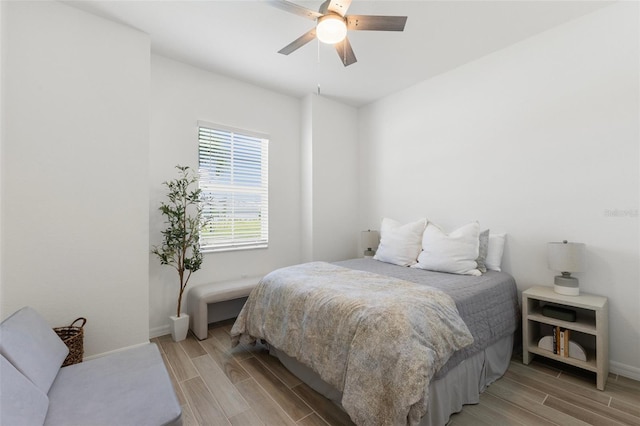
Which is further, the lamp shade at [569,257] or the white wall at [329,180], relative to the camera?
the white wall at [329,180]

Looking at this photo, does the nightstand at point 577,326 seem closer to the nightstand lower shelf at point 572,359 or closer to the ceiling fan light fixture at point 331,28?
the nightstand lower shelf at point 572,359

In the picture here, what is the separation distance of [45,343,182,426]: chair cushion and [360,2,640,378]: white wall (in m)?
3.01

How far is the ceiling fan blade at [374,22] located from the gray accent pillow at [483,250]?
2.02 meters

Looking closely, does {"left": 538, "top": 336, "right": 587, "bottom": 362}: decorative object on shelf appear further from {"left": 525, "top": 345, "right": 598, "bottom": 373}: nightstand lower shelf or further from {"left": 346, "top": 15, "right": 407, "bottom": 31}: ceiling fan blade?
{"left": 346, "top": 15, "right": 407, "bottom": 31}: ceiling fan blade

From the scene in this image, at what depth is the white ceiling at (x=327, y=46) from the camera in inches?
86.0

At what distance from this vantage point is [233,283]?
316 cm

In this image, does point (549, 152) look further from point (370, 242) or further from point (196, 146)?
point (196, 146)

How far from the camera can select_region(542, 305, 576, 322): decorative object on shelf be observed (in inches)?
82.9

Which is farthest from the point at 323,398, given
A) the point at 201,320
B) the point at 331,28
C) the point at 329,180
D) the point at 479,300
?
the point at 329,180

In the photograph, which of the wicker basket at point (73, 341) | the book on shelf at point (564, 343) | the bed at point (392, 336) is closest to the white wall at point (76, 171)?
the wicker basket at point (73, 341)

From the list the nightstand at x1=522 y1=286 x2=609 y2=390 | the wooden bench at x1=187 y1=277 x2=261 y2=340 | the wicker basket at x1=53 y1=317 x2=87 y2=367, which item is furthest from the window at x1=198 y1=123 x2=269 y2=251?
the nightstand at x1=522 y1=286 x2=609 y2=390

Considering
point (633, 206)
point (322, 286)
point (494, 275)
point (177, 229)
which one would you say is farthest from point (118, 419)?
point (633, 206)

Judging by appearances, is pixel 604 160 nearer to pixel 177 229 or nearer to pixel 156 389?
pixel 156 389

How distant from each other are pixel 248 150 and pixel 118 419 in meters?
2.94
